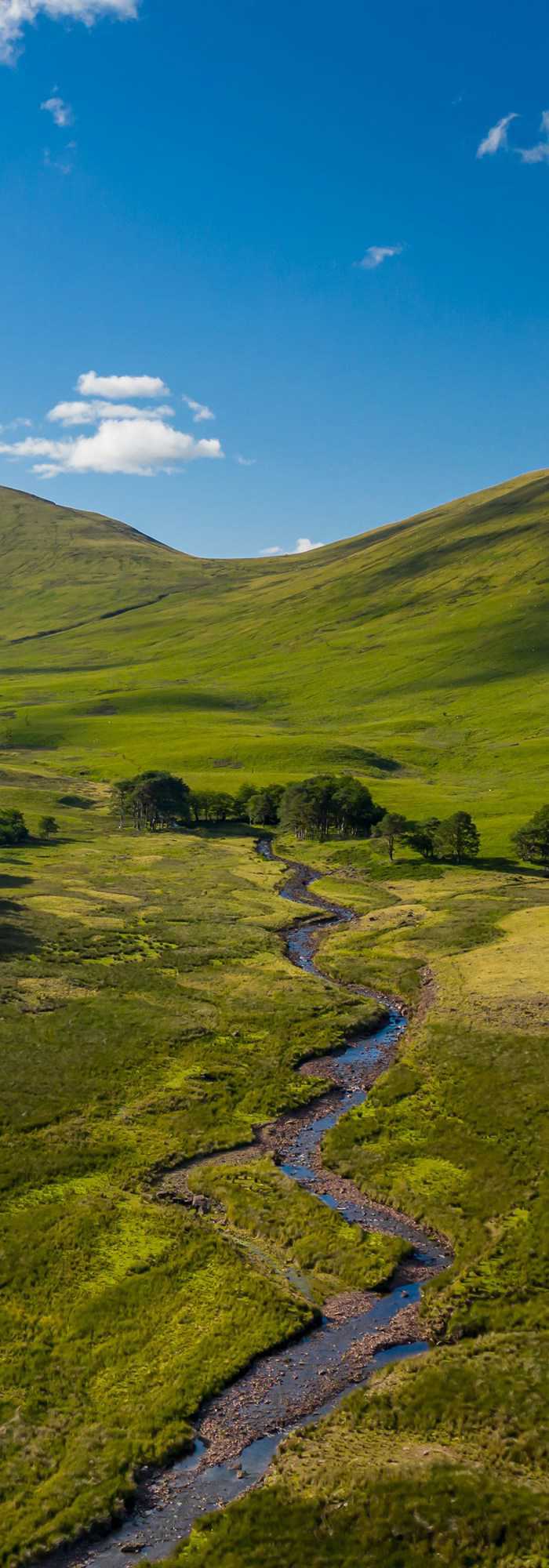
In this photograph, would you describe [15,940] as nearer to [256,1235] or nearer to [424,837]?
[256,1235]

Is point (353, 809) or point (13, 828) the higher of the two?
point (353, 809)

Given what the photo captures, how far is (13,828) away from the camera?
155 m

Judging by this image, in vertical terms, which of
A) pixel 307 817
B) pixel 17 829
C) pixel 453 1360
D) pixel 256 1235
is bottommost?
pixel 453 1360

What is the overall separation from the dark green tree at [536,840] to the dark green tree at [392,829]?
17170 mm

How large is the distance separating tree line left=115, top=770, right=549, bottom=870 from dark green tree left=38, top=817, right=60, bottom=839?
57.8 feet

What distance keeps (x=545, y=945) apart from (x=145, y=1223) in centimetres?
5442

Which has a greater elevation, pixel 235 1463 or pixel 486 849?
pixel 486 849

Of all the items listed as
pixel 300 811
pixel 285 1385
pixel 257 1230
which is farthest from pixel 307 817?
pixel 285 1385

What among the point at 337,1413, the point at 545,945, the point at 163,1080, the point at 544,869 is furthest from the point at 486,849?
the point at 337,1413

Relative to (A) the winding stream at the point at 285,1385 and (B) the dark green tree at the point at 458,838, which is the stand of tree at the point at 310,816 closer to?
(B) the dark green tree at the point at 458,838

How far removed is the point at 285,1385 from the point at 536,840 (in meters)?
113

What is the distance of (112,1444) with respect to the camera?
27.8 metres

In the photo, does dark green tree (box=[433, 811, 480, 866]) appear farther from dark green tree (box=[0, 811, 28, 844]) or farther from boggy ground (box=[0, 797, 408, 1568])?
dark green tree (box=[0, 811, 28, 844])

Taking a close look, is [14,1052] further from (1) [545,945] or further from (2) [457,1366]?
(1) [545,945]
